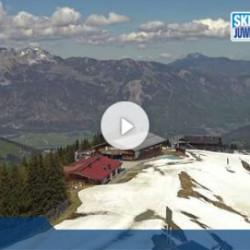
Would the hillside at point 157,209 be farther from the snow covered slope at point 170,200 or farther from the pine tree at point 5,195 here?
the pine tree at point 5,195

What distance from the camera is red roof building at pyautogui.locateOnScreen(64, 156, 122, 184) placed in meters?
99.2

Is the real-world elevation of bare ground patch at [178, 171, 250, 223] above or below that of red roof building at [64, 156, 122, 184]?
Answer: below

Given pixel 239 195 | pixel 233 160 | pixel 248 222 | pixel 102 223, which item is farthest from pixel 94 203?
pixel 233 160

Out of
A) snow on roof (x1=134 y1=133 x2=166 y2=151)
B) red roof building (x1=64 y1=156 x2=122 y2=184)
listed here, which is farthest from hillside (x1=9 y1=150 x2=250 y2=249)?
snow on roof (x1=134 y1=133 x2=166 y2=151)

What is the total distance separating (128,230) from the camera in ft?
186

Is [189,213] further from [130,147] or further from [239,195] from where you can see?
[130,147]

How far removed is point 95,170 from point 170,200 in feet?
99.0

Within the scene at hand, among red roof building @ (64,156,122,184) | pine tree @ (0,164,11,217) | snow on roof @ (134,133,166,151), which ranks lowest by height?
snow on roof @ (134,133,166,151)

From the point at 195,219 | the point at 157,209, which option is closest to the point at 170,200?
the point at 157,209

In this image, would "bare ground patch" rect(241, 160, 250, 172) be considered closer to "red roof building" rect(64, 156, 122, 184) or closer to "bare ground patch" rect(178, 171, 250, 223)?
"red roof building" rect(64, 156, 122, 184)

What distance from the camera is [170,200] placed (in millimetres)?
77562

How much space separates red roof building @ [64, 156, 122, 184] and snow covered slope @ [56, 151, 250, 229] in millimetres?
6873

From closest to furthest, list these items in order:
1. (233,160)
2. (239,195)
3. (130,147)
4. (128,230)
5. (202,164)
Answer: (128,230) → (239,195) → (202,164) → (130,147) → (233,160)

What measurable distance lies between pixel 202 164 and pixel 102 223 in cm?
7650
